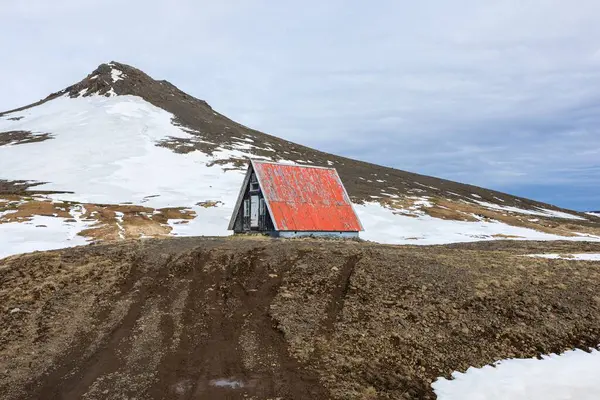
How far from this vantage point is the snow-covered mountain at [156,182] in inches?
2389

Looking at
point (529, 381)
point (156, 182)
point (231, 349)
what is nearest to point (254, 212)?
point (231, 349)

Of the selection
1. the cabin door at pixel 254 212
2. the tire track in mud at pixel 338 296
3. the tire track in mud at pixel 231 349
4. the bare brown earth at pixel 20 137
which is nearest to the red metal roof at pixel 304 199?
the cabin door at pixel 254 212

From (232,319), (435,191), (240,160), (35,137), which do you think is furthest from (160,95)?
(232,319)

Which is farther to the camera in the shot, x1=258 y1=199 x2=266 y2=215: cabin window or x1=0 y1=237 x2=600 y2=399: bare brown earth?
x1=258 y1=199 x2=266 y2=215: cabin window

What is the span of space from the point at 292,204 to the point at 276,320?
79.8ft

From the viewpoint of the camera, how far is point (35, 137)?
442 ft

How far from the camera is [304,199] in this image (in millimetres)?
42469

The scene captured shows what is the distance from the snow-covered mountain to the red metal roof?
17.4m

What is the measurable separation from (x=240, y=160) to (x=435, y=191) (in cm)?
5131

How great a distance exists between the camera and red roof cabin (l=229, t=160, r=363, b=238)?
131ft

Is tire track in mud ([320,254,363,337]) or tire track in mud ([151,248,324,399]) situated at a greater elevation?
tire track in mud ([320,254,363,337])

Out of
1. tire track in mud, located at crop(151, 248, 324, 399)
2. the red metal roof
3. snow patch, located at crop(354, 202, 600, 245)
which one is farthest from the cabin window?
snow patch, located at crop(354, 202, 600, 245)

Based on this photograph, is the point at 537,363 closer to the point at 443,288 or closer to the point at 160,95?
the point at 443,288

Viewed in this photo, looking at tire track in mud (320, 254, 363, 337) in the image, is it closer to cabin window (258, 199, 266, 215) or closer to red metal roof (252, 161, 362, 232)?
red metal roof (252, 161, 362, 232)
